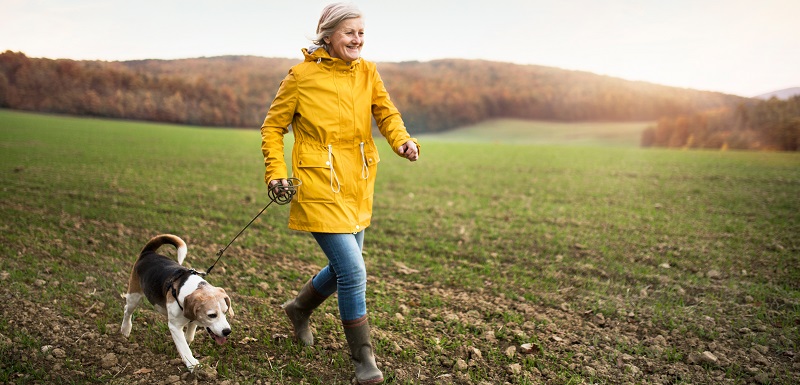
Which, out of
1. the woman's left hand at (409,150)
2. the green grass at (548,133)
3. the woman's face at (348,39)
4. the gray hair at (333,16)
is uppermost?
the gray hair at (333,16)

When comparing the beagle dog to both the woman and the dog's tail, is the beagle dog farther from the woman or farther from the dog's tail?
the woman

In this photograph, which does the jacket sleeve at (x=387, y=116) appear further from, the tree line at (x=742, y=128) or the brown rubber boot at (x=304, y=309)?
the tree line at (x=742, y=128)

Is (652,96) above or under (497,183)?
above

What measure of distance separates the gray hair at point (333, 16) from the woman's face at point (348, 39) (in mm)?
25

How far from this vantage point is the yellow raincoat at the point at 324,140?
328 centimetres

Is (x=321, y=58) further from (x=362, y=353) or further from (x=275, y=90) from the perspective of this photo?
(x=275, y=90)

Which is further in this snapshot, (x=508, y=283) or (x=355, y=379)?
(x=508, y=283)

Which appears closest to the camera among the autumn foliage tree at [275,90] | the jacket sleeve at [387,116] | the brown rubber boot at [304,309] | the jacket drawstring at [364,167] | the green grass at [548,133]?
the jacket drawstring at [364,167]

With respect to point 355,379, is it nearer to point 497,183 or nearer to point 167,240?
point 167,240

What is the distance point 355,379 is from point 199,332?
1.45 metres

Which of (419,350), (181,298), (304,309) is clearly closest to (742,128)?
(419,350)

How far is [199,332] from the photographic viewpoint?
4199 millimetres

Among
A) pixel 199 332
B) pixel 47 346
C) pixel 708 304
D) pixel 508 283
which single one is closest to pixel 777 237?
pixel 708 304

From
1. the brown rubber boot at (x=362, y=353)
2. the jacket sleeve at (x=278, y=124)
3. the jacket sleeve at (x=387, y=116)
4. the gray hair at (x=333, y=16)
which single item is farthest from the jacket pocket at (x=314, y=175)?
the brown rubber boot at (x=362, y=353)
